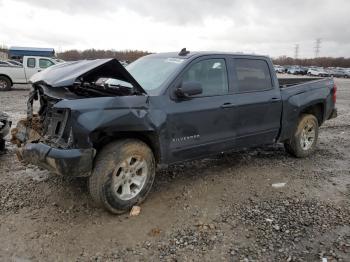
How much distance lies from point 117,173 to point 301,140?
3.71m

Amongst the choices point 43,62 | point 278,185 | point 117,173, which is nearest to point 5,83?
point 43,62

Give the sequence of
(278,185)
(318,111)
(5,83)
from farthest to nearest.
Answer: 1. (5,83)
2. (318,111)
3. (278,185)

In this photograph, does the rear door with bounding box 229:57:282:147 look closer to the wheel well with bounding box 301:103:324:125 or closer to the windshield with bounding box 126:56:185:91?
the windshield with bounding box 126:56:185:91

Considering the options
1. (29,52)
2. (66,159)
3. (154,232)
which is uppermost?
(29,52)

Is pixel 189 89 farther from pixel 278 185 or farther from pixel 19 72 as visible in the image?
pixel 19 72

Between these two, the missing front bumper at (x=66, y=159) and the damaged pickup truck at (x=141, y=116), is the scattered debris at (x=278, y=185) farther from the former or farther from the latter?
the missing front bumper at (x=66, y=159)

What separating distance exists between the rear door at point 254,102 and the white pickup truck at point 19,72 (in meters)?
14.3

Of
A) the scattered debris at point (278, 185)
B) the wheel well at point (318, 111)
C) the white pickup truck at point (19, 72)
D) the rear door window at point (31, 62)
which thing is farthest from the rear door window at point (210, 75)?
the rear door window at point (31, 62)

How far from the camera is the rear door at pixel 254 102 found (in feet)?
17.1

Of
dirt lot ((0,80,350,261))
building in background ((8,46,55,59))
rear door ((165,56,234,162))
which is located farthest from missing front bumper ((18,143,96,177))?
building in background ((8,46,55,59))

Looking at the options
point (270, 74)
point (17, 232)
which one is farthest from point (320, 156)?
point (17, 232)

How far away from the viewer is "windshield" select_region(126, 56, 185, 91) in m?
4.60

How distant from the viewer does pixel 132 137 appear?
4250 millimetres

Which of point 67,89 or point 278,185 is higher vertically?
point 67,89
